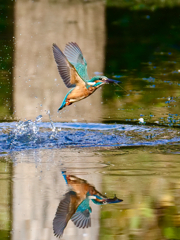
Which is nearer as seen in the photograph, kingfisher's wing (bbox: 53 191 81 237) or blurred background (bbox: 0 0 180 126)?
kingfisher's wing (bbox: 53 191 81 237)

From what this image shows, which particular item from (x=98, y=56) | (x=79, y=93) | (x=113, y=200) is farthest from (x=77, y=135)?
(x=98, y=56)

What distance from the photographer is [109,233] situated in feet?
13.1

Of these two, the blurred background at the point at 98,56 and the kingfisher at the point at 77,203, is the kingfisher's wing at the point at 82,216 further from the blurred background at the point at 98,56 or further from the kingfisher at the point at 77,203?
the blurred background at the point at 98,56

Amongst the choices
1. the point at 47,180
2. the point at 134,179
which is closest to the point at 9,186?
the point at 47,180

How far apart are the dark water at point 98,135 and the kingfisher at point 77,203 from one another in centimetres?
5

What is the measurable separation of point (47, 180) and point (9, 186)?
0.33 metres

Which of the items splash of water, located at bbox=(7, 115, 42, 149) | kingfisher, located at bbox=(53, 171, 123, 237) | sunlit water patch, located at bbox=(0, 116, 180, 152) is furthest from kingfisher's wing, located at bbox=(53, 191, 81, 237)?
splash of water, located at bbox=(7, 115, 42, 149)

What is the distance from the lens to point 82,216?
4.30 metres

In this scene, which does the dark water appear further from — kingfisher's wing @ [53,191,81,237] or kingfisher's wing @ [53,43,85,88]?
kingfisher's wing @ [53,43,85,88]

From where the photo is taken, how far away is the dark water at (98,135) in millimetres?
4293

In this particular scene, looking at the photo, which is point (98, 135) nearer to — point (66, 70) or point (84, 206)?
point (66, 70)

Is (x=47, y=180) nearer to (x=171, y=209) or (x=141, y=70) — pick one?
(x=171, y=209)

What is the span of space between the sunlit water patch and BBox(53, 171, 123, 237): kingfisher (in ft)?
4.69

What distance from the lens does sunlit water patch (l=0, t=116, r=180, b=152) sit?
6.48 meters
